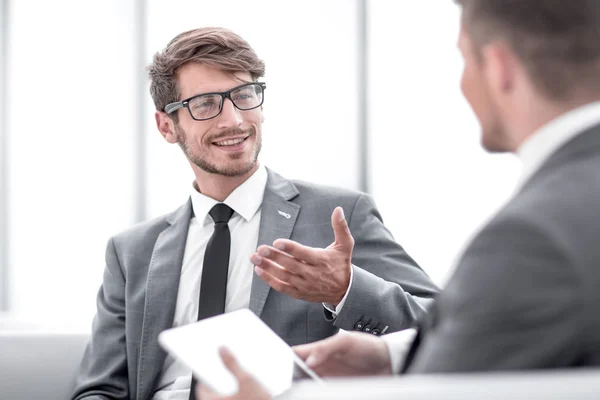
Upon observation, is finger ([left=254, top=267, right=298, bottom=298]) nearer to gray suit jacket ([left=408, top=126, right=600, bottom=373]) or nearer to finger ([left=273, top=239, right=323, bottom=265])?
finger ([left=273, top=239, right=323, bottom=265])

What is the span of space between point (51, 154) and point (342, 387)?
3445mm

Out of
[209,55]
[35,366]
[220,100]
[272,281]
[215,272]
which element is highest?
[209,55]

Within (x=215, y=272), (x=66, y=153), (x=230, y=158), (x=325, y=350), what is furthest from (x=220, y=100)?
(x=66, y=153)

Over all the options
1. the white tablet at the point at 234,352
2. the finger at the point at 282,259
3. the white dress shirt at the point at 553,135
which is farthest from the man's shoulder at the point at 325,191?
the white dress shirt at the point at 553,135

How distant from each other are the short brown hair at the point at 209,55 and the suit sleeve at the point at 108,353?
0.68 m

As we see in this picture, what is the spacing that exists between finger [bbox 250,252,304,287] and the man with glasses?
0.25 meters

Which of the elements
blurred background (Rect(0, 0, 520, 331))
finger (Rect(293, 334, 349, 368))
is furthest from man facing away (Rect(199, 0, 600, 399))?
blurred background (Rect(0, 0, 520, 331))

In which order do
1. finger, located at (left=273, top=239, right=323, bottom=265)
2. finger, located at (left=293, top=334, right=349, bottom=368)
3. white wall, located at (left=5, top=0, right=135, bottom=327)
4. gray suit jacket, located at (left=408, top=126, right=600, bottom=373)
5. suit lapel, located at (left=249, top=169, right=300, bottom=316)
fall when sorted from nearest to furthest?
gray suit jacket, located at (left=408, top=126, right=600, bottom=373) < finger, located at (left=293, top=334, right=349, bottom=368) < finger, located at (left=273, top=239, right=323, bottom=265) < suit lapel, located at (left=249, top=169, right=300, bottom=316) < white wall, located at (left=5, top=0, right=135, bottom=327)

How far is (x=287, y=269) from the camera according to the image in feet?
5.59

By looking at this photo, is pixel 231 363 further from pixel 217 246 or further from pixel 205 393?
pixel 217 246

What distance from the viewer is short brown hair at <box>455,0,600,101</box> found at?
3.09 feet

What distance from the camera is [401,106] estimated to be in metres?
→ 3.21

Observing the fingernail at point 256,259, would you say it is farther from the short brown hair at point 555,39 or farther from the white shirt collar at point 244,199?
the short brown hair at point 555,39

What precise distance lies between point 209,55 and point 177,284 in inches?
30.9
